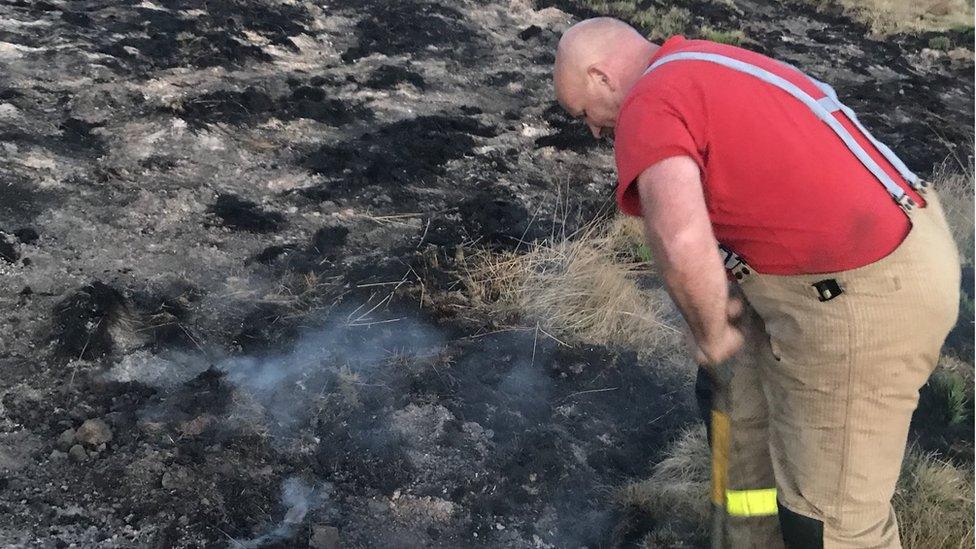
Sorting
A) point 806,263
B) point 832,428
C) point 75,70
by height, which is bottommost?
point 75,70

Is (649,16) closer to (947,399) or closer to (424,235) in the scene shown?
(424,235)

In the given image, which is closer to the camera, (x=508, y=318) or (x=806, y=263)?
(x=806, y=263)

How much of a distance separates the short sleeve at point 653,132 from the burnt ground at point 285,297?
165 cm

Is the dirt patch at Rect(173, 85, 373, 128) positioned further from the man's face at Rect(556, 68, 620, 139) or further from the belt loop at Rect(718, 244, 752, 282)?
the belt loop at Rect(718, 244, 752, 282)

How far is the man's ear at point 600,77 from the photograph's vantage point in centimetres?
211

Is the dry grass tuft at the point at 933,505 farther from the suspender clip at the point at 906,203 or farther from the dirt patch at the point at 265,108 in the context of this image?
A: the dirt patch at the point at 265,108

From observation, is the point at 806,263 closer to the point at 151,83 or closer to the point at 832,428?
the point at 832,428

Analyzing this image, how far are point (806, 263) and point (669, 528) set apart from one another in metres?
1.36

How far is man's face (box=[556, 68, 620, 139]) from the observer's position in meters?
2.13

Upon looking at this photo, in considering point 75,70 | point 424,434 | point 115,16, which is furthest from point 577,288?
point 115,16

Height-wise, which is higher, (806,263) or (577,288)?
(806,263)

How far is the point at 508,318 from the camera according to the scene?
405 centimetres

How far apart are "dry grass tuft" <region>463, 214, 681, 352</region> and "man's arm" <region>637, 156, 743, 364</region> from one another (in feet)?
6.49

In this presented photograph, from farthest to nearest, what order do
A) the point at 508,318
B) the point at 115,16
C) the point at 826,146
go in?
the point at 115,16
the point at 508,318
the point at 826,146
